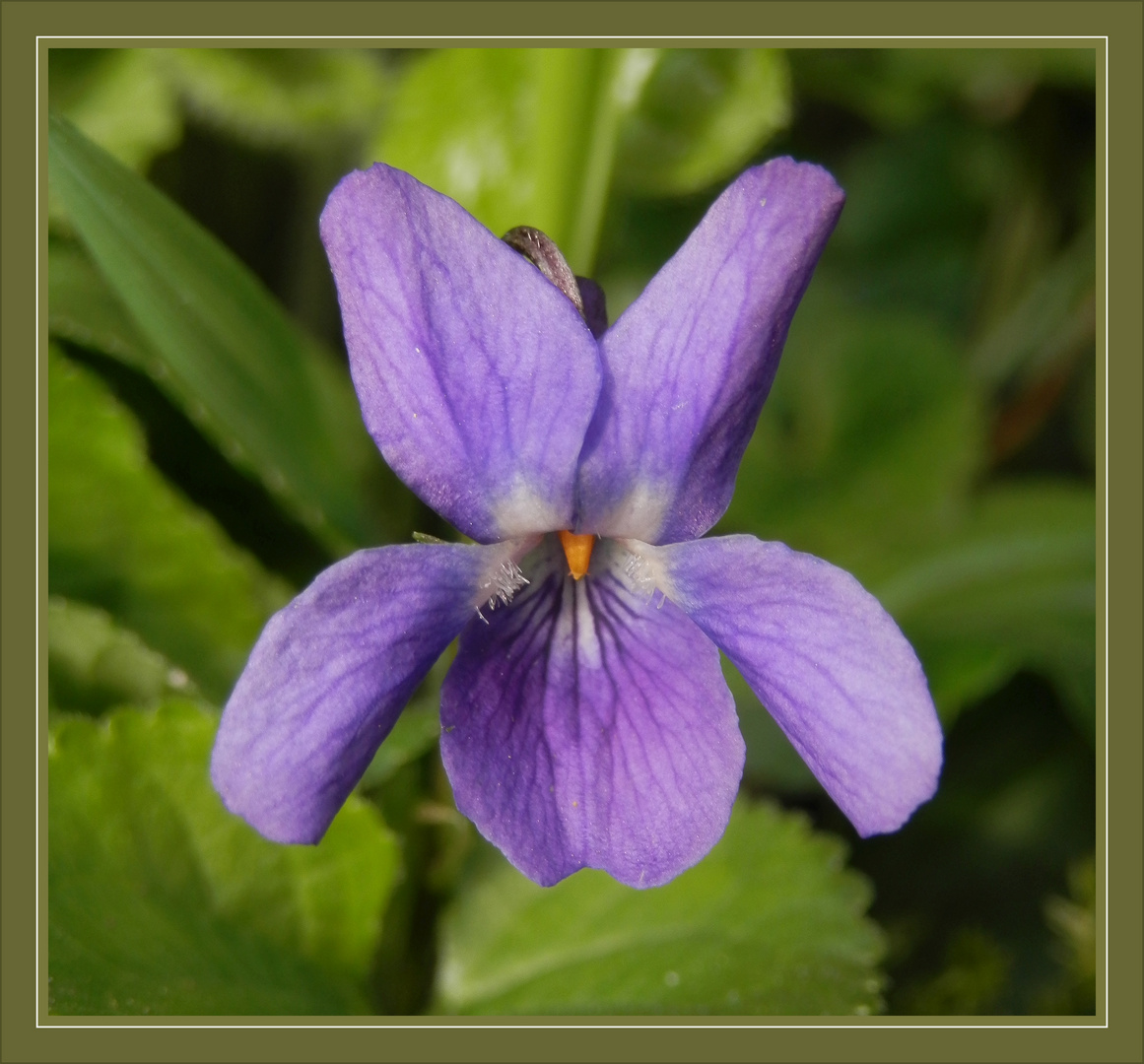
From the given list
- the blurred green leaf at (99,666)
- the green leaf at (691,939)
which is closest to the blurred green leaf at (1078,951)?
the green leaf at (691,939)

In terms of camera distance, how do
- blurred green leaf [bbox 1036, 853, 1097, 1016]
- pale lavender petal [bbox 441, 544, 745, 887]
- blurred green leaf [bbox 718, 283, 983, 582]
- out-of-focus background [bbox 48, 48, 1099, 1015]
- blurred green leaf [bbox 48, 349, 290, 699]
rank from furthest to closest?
1. blurred green leaf [bbox 718, 283, 983, 582]
2. blurred green leaf [bbox 1036, 853, 1097, 1016]
3. blurred green leaf [bbox 48, 349, 290, 699]
4. out-of-focus background [bbox 48, 48, 1099, 1015]
5. pale lavender petal [bbox 441, 544, 745, 887]

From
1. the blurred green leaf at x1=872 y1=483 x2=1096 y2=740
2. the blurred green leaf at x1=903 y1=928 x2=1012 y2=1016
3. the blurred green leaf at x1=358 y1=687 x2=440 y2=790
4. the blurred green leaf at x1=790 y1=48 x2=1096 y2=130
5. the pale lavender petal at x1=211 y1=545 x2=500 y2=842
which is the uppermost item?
the blurred green leaf at x1=790 y1=48 x2=1096 y2=130

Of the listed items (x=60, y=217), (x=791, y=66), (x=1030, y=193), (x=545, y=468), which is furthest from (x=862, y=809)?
(x=1030, y=193)

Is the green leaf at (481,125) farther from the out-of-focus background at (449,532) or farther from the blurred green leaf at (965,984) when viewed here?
the blurred green leaf at (965,984)

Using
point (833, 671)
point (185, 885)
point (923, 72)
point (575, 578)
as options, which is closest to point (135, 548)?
point (185, 885)

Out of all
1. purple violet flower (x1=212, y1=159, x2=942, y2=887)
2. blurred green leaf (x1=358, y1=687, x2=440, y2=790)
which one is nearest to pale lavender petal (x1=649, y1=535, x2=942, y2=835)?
purple violet flower (x1=212, y1=159, x2=942, y2=887)

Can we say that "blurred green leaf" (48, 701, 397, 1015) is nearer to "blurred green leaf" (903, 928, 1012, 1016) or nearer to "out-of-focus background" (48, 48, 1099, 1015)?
"out-of-focus background" (48, 48, 1099, 1015)

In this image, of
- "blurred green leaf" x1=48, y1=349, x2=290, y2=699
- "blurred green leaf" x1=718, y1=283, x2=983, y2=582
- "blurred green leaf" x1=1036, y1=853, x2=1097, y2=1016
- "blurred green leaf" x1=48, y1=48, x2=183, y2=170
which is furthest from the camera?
"blurred green leaf" x1=718, y1=283, x2=983, y2=582
